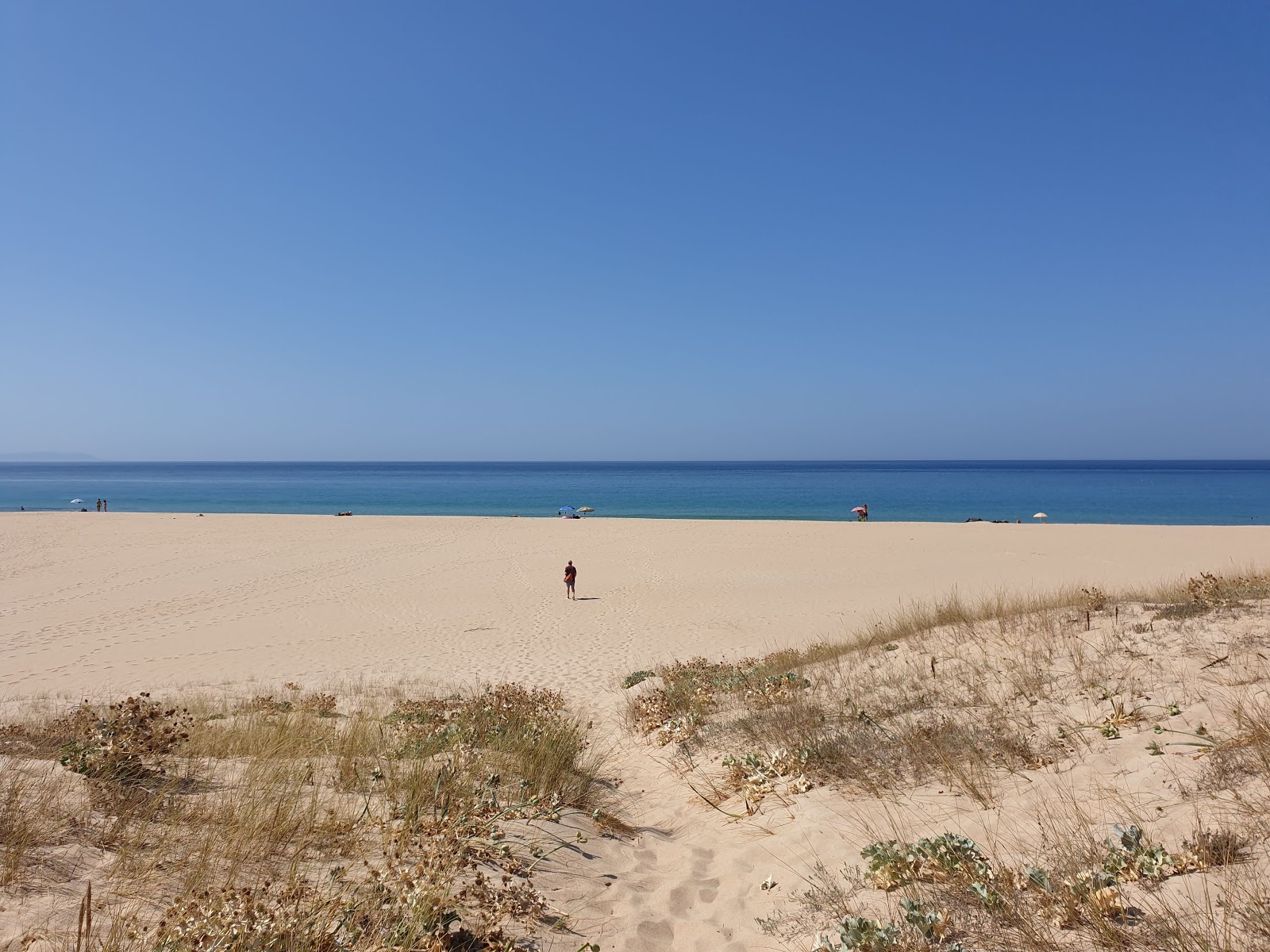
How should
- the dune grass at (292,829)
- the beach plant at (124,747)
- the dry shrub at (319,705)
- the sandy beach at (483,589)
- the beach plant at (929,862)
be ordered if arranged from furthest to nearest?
the sandy beach at (483,589) < the dry shrub at (319,705) < the beach plant at (124,747) < the beach plant at (929,862) < the dune grass at (292,829)

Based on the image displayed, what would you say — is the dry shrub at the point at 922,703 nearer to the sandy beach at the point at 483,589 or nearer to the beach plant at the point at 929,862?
the beach plant at the point at 929,862

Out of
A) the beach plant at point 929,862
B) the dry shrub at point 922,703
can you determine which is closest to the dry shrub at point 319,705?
the dry shrub at point 922,703

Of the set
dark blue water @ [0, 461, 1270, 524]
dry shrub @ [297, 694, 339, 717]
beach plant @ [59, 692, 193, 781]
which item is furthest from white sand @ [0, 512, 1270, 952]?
dark blue water @ [0, 461, 1270, 524]

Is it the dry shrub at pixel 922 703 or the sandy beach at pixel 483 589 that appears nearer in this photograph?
the dry shrub at pixel 922 703

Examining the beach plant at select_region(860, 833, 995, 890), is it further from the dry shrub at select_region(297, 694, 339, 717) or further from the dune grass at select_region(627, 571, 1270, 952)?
the dry shrub at select_region(297, 694, 339, 717)

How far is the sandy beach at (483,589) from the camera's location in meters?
13.6

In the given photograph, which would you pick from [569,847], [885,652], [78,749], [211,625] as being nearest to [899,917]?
[569,847]

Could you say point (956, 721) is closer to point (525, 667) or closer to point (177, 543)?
point (525, 667)

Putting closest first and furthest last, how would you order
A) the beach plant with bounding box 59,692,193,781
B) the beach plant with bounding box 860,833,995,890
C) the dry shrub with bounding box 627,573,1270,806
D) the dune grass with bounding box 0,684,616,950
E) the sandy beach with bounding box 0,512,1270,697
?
the dune grass with bounding box 0,684,616,950, the beach plant with bounding box 860,833,995,890, the beach plant with bounding box 59,692,193,781, the dry shrub with bounding box 627,573,1270,806, the sandy beach with bounding box 0,512,1270,697

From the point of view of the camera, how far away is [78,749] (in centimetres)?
450

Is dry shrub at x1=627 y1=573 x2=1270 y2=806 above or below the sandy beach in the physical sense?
above

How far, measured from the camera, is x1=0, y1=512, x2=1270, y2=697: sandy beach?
1356cm

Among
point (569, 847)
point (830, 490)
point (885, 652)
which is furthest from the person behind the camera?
point (830, 490)

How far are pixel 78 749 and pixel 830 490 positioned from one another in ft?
294
